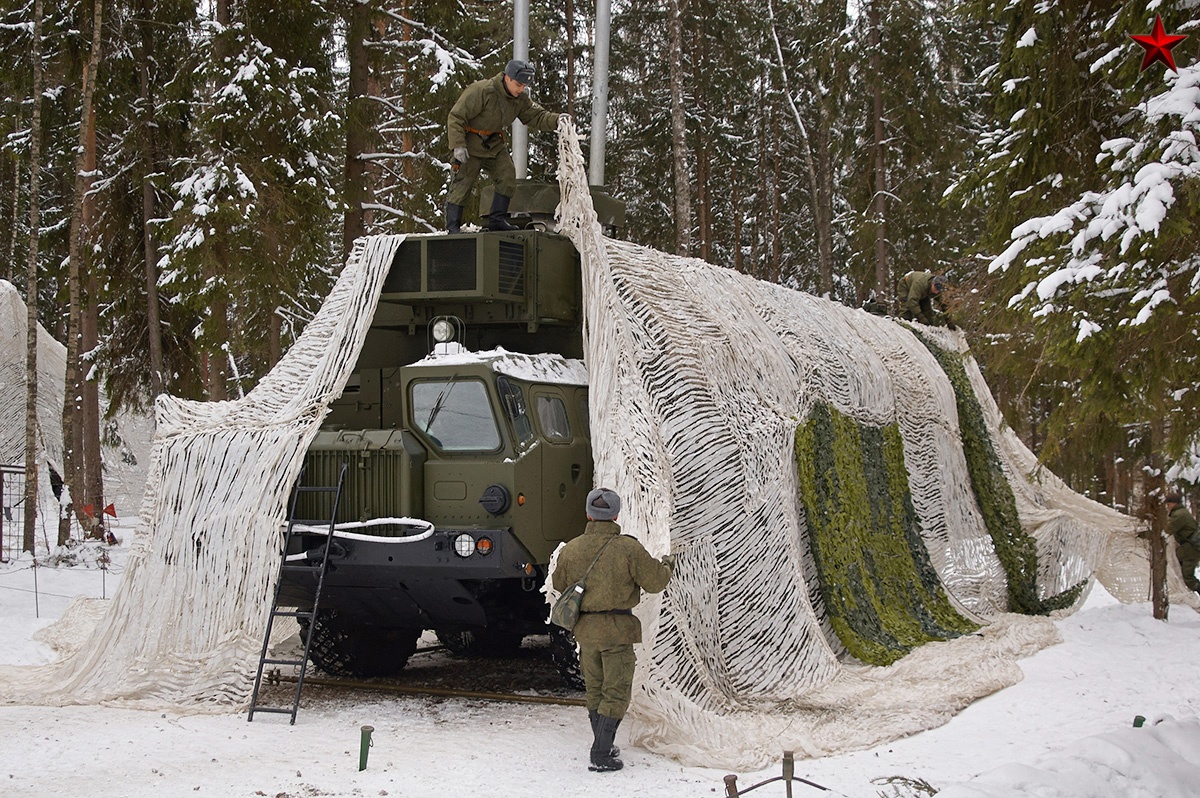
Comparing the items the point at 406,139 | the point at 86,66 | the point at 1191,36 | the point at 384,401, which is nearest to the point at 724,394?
the point at 384,401

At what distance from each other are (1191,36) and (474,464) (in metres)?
5.18

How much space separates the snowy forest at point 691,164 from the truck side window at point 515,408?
11.0 ft

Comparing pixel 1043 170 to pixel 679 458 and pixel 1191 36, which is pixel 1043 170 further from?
pixel 679 458

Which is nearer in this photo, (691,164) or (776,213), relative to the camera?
(691,164)

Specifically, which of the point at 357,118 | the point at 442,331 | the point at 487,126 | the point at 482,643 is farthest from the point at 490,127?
the point at 357,118

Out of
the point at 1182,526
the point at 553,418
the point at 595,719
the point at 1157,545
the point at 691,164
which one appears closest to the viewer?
the point at 595,719

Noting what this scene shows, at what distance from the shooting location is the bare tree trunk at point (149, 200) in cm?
Result: 1655

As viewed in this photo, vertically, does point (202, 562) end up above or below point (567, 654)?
above

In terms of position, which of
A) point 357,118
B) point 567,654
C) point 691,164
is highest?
point 691,164

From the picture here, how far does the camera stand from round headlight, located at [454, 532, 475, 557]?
819 cm

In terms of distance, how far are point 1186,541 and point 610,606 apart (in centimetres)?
1038

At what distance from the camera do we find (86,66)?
15.4m

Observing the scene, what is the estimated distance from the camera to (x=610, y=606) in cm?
687

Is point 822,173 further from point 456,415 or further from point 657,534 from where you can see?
point 657,534
